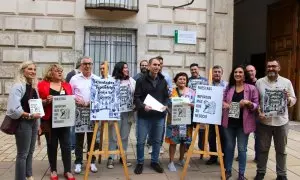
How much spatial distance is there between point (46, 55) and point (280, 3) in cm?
847

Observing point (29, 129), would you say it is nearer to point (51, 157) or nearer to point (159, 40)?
point (51, 157)

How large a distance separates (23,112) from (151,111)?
2192mm

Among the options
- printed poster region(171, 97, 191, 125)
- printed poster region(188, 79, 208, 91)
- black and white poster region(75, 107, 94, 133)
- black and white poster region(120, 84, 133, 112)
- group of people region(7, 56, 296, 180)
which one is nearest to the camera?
group of people region(7, 56, 296, 180)

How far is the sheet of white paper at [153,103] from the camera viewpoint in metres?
6.12

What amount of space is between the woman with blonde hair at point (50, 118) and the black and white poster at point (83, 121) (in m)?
0.27

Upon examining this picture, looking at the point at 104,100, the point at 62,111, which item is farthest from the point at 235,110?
the point at 62,111

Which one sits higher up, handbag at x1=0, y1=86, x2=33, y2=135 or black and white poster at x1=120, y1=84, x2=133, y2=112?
black and white poster at x1=120, y1=84, x2=133, y2=112

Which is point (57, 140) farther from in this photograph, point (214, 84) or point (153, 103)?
point (214, 84)

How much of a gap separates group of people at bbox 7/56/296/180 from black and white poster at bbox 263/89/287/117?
0.03 meters

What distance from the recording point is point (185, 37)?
11758 millimetres

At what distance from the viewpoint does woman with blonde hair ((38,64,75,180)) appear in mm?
5676

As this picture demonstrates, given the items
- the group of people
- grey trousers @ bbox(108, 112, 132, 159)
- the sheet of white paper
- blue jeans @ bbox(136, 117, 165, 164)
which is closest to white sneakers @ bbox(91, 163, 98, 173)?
the group of people

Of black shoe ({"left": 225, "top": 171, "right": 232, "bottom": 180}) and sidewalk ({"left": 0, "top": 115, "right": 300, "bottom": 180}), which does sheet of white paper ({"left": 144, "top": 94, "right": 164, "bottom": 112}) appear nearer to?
sidewalk ({"left": 0, "top": 115, "right": 300, "bottom": 180})

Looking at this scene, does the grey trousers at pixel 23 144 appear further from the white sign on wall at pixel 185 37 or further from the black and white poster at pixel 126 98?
the white sign on wall at pixel 185 37
